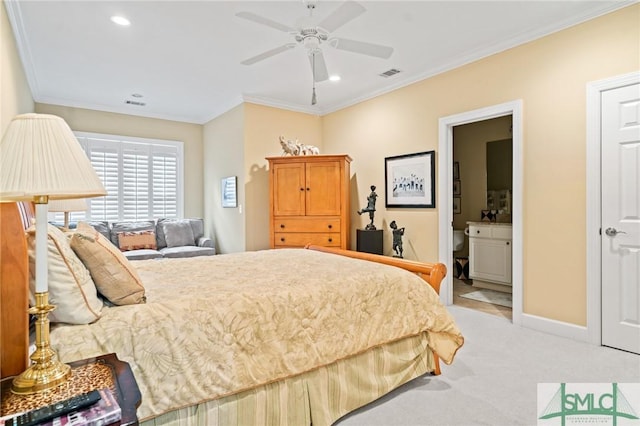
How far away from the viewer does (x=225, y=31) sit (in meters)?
3.08

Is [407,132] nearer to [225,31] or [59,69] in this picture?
[225,31]

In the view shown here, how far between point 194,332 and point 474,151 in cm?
540

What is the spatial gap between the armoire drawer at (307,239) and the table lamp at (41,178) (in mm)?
3681

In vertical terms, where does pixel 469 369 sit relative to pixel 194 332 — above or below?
below

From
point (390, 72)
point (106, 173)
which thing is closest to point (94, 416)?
point (390, 72)

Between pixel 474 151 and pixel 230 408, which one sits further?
pixel 474 151

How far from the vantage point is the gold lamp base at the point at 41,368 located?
3.18 ft

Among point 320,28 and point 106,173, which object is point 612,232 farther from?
point 106,173

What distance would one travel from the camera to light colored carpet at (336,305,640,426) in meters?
1.87

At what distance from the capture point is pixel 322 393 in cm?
180

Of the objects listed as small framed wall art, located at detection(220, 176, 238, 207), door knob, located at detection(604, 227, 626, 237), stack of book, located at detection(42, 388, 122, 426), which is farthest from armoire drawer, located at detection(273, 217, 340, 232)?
stack of book, located at detection(42, 388, 122, 426)

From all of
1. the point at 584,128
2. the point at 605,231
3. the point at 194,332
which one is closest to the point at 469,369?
the point at 605,231

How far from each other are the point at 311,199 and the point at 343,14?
2.74 metres

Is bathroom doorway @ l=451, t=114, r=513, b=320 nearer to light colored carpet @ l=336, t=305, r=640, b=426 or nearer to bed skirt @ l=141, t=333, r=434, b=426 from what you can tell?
light colored carpet @ l=336, t=305, r=640, b=426
